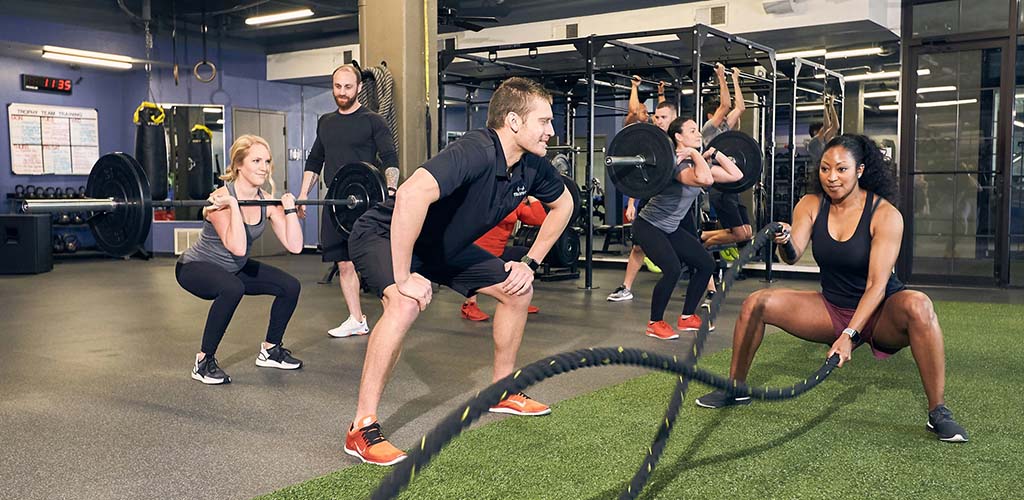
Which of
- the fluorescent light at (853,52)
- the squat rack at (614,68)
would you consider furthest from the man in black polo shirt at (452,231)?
the fluorescent light at (853,52)

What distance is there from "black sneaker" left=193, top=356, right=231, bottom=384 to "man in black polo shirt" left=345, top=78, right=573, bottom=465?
1084mm

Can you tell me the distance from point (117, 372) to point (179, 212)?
22.1ft

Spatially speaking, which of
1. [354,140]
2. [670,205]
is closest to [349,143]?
[354,140]

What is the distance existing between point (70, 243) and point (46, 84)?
5.96ft

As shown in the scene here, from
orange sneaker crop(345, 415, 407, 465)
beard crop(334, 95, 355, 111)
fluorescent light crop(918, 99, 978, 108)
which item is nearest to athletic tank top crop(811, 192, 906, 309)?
orange sneaker crop(345, 415, 407, 465)

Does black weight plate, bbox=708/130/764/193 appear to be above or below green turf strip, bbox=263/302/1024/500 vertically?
above

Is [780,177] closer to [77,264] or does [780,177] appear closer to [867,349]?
[867,349]

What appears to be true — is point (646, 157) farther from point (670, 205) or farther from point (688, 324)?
point (688, 324)

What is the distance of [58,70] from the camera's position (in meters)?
9.47

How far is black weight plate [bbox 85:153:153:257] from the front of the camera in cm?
252

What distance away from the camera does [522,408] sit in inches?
108

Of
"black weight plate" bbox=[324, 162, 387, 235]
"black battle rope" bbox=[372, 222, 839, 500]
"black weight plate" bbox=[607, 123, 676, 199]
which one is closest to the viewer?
"black battle rope" bbox=[372, 222, 839, 500]

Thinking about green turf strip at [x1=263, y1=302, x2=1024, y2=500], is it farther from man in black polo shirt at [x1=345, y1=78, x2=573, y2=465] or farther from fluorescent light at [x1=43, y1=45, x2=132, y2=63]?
fluorescent light at [x1=43, y1=45, x2=132, y2=63]

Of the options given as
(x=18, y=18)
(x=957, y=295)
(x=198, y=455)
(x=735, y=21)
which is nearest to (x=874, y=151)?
(x=198, y=455)
